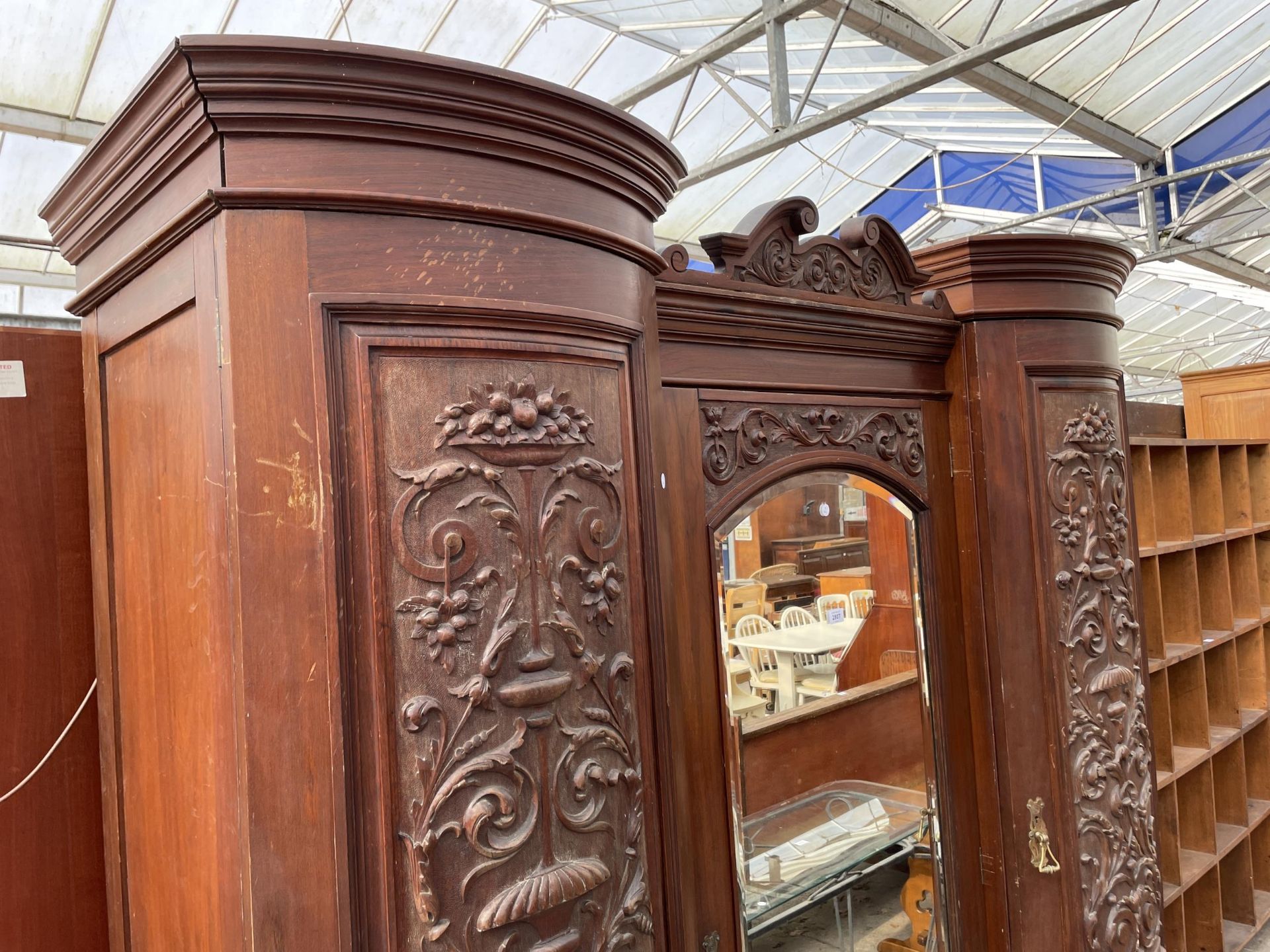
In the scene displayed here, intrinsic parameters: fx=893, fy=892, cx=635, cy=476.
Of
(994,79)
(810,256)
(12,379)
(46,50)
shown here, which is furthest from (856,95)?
(12,379)

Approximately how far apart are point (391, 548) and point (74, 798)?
0.71m

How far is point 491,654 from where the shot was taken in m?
0.89

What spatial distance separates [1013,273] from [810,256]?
1.60ft

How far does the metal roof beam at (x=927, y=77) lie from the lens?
383cm

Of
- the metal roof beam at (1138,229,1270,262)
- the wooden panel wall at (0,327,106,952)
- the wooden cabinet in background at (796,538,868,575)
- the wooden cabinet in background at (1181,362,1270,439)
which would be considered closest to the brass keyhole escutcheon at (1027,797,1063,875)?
the wooden cabinet in background at (796,538,868,575)

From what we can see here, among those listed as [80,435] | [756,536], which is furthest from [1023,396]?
[80,435]

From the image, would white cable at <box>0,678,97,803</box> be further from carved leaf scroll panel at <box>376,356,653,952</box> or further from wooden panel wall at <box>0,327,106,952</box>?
carved leaf scroll panel at <box>376,356,653,952</box>

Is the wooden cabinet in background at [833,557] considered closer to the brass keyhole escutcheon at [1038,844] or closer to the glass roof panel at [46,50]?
the brass keyhole escutcheon at [1038,844]

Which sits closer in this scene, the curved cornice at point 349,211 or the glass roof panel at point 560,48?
the curved cornice at point 349,211

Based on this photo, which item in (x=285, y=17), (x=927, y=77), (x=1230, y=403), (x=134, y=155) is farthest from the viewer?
(x=927, y=77)

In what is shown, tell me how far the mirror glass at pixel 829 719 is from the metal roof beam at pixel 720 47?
3.68 m

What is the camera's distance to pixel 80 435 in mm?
1215

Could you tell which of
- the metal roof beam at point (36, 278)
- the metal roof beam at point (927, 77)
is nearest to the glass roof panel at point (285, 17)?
the metal roof beam at point (927, 77)

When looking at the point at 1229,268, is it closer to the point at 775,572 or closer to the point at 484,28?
the point at 484,28
